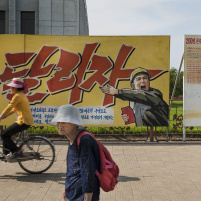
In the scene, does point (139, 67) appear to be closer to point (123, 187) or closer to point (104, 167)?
point (123, 187)

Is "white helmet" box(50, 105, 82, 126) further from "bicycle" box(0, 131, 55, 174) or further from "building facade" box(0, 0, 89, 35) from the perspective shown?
"building facade" box(0, 0, 89, 35)

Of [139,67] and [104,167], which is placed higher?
[139,67]

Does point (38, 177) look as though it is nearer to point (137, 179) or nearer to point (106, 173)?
point (137, 179)

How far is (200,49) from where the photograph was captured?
1048 centimetres

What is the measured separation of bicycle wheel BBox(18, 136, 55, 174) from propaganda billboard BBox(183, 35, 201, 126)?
5.06 m

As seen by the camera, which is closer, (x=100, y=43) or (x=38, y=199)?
(x=38, y=199)

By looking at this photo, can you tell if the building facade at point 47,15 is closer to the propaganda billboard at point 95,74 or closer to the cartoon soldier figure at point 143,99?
the propaganda billboard at point 95,74

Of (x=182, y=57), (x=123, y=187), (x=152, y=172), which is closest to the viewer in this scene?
(x=123, y=187)

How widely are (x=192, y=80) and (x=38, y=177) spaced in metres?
5.68

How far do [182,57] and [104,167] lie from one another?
796cm

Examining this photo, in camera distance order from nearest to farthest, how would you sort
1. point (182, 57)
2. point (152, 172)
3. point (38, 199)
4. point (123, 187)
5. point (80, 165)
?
1. point (80, 165)
2. point (38, 199)
3. point (123, 187)
4. point (152, 172)
5. point (182, 57)

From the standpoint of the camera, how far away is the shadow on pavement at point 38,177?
21.7 ft

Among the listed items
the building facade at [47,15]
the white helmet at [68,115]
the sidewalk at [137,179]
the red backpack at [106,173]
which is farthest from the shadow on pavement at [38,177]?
the building facade at [47,15]

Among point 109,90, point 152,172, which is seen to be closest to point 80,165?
point 152,172
